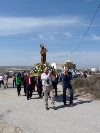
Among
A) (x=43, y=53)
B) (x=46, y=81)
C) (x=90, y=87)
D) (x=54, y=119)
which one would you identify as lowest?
(x=54, y=119)

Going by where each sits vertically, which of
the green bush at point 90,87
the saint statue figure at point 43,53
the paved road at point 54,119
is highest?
the saint statue figure at point 43,53

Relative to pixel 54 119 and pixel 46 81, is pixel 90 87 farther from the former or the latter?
pixel 54 119

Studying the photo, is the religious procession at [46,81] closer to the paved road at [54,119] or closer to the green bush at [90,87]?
the paved road at [54,119]

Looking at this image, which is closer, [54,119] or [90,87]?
[54,119]

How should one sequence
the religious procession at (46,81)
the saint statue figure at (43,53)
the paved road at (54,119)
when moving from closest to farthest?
→ the paved road at (54,119)
the religious procession at (46,81)
the saint statue figure at (43,53)

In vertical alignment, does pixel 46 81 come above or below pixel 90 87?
above

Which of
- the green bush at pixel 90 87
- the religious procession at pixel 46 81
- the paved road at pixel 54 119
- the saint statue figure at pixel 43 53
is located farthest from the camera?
the saint statue figure at pixel 43 53

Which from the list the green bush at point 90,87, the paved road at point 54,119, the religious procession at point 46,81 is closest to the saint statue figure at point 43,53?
the religious procession at point 46,81

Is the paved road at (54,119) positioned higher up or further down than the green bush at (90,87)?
further down

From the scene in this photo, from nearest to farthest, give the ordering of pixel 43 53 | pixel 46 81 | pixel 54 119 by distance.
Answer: pixel 54 119, pixel 46 81, pixel 43 53

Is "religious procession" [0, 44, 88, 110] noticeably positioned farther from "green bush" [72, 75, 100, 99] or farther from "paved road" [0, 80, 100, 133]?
"green bush" [72, 75, 100, 99]

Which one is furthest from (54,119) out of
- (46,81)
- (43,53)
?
(43,53)

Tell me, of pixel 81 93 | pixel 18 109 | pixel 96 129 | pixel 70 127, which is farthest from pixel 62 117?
pixel 81 93

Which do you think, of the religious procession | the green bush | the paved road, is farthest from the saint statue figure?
the paved road
